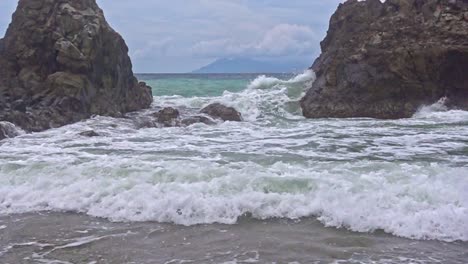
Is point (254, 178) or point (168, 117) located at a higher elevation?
point (168, 117)

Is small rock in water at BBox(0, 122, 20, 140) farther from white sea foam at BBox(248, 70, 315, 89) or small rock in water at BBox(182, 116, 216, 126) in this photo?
white sea foam at BBox(248, 70, 315, 89)

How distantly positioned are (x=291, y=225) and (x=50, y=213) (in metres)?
3.28

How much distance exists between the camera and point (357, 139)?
39.6 ft

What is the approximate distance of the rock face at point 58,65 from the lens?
15398 mm

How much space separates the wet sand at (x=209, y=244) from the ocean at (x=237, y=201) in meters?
0.01

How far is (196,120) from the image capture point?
54.0 ft

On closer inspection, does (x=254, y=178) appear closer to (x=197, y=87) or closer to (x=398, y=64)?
(x=398, y=64)

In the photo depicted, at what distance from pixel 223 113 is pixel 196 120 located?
1.56 meters

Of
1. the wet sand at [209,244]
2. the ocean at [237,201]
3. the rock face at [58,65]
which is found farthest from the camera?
the rock face at [58,65]

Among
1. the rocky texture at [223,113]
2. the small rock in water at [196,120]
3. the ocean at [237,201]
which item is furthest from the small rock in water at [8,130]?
the rocky texture at [223,113]

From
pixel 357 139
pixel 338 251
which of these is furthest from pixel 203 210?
pixel 357 139

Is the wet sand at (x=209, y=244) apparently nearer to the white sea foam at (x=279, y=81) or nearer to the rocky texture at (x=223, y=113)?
the rocky texture at (x=223, y=113)

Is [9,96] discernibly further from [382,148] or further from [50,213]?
[382,148]

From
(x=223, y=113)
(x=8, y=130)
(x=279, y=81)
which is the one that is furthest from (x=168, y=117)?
(x=279, y=81)
